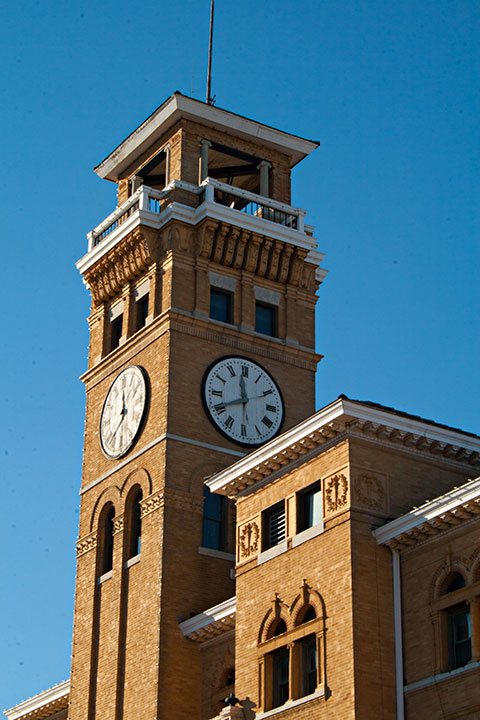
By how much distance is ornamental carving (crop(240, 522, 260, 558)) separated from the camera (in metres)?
40.5

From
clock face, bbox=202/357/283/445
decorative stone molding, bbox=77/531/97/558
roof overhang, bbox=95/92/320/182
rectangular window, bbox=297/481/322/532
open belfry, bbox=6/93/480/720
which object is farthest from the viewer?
roof overhang, bbox=95/92/320/182

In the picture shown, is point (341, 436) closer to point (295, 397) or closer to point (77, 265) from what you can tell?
point (295, 397)

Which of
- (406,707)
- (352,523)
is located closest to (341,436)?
(352,523)

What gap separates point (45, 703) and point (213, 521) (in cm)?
1221

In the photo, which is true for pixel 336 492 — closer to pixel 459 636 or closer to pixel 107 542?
pixel 459 636

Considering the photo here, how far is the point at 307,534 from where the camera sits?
38188 millimetres

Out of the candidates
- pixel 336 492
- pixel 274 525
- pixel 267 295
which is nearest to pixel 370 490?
pixel 336 492

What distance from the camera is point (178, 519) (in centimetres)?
4709

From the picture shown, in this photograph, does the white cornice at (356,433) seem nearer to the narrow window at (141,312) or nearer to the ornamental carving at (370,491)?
the ornamental carving at (370,491)

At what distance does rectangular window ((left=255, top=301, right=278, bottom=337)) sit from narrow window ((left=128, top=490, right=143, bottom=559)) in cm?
786

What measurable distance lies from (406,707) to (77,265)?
26.5 meters

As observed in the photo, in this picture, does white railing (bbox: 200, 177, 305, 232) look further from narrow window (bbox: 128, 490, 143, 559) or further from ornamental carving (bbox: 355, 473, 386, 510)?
ornamental carving (bbox: 355, 473, 386, 510)

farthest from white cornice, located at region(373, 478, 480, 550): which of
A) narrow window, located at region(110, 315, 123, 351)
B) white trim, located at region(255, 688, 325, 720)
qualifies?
narrow window, located at region(110, 315, 123, 351)

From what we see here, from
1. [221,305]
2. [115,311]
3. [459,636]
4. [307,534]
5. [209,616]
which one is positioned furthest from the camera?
[115,311]
